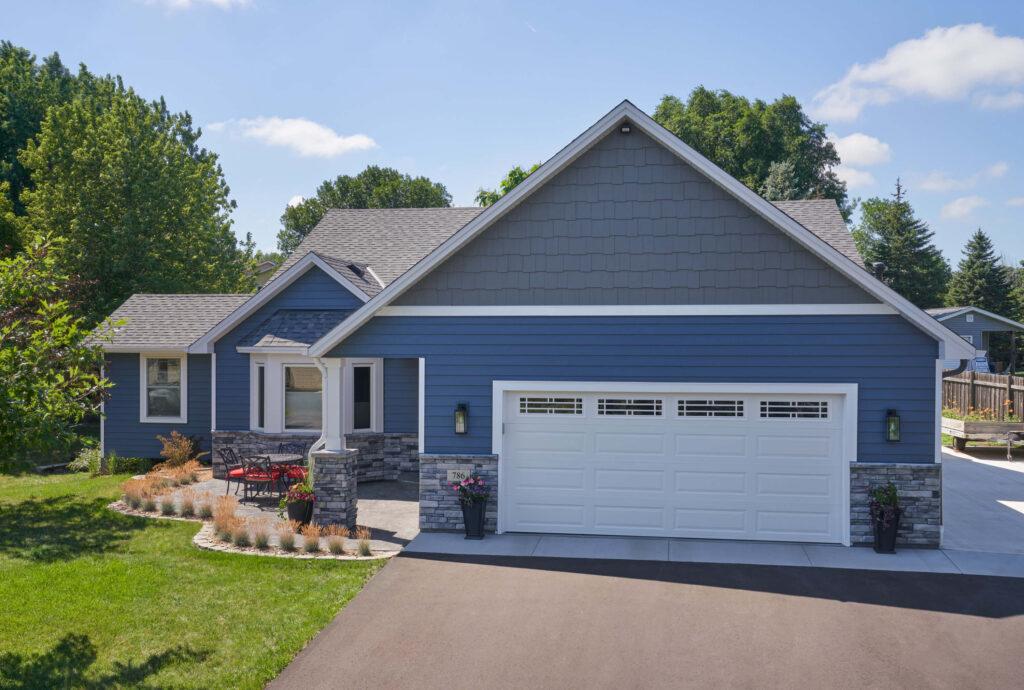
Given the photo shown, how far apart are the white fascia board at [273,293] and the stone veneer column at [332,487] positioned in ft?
17.3

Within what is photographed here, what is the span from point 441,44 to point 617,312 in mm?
6240

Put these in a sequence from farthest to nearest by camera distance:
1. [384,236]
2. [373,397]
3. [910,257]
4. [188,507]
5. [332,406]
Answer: [910,257]
[384,236]
[373,397]
[188,507]
[332,406]

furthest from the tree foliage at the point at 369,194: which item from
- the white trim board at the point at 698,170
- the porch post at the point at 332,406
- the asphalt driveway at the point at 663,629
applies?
the asphalt driveway at the point at 663,629

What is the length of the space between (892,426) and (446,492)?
6636 millimetres

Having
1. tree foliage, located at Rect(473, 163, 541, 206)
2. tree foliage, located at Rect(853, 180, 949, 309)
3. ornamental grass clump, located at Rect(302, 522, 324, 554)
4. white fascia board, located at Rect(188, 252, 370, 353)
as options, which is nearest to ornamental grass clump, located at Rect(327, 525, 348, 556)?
ornamental grass clump, located at Rect(302, 522, 324, 554)

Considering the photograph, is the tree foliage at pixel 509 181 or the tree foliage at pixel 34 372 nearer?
the tree foliage at pixel 34 372

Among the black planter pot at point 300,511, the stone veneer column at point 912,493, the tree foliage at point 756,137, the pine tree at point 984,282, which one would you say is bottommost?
the black planter pot at point 300,511

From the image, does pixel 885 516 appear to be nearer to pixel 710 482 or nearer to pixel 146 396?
pixel 710 482

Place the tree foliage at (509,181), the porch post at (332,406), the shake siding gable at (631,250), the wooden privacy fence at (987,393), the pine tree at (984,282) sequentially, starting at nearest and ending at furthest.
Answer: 1. the shake siding gable at (631,250)
2. the porch post at (332,406)
3. the wooden privacy fence at (987,393)
4. the tree foliage at (509,181)
5. the pine tree at (984,282)

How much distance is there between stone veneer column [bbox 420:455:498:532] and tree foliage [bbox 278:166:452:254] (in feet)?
130

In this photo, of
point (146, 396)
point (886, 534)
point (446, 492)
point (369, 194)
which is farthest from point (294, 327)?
point (369, 194)

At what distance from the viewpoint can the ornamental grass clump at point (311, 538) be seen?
33.8 ft

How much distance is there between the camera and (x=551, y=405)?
37.2 ft

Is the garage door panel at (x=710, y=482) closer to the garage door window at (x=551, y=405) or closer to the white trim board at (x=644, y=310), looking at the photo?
the garage door window at (x=551, y=405)
